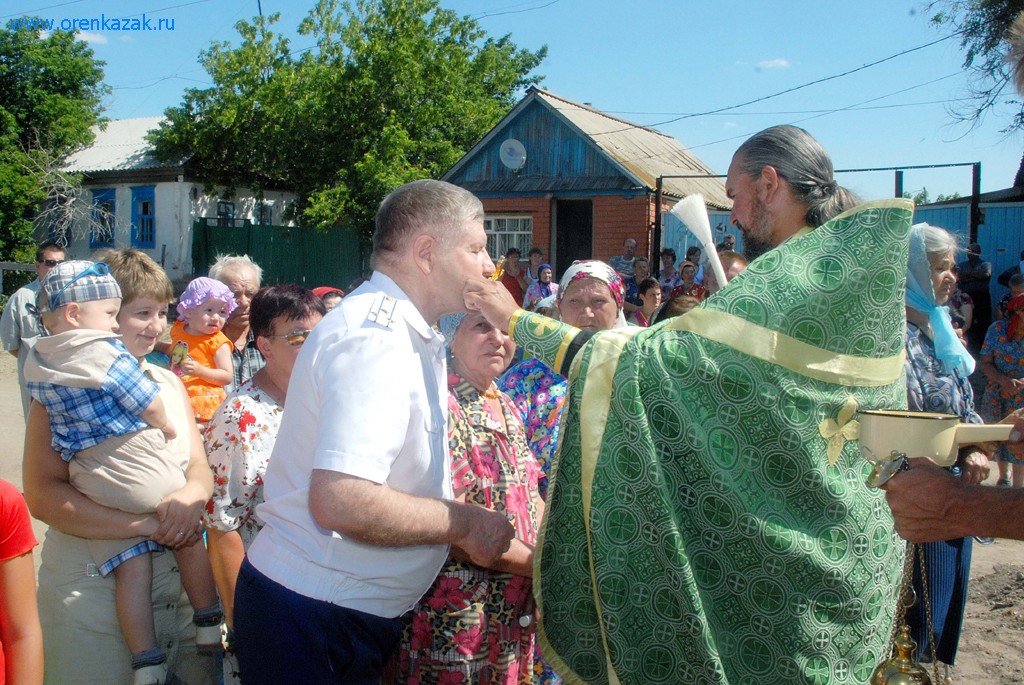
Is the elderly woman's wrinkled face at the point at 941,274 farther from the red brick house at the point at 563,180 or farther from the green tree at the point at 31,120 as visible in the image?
the green tree at the point at 31,120

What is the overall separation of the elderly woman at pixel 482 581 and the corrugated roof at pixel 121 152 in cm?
2451

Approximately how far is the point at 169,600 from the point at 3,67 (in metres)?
25.6

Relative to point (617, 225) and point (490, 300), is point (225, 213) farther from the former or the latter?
point (490, 300)

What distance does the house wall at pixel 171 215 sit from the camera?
24719mm

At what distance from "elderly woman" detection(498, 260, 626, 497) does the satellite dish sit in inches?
622

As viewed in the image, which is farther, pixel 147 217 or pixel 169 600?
pixel 147 217

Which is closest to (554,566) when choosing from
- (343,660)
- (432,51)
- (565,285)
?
(343,660)

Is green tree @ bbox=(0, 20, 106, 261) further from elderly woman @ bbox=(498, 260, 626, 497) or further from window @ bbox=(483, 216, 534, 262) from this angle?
elderly woman @ bbox=(498, 260, 626, 497)

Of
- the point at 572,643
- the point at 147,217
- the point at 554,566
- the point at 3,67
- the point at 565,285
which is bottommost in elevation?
the point at 572,643

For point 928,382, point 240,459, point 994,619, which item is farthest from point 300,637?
point 994,619

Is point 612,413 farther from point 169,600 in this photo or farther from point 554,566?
point 169,600

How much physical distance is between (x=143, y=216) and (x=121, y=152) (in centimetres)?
378

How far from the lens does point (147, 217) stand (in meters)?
25.4

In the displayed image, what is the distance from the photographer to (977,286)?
1185cm
